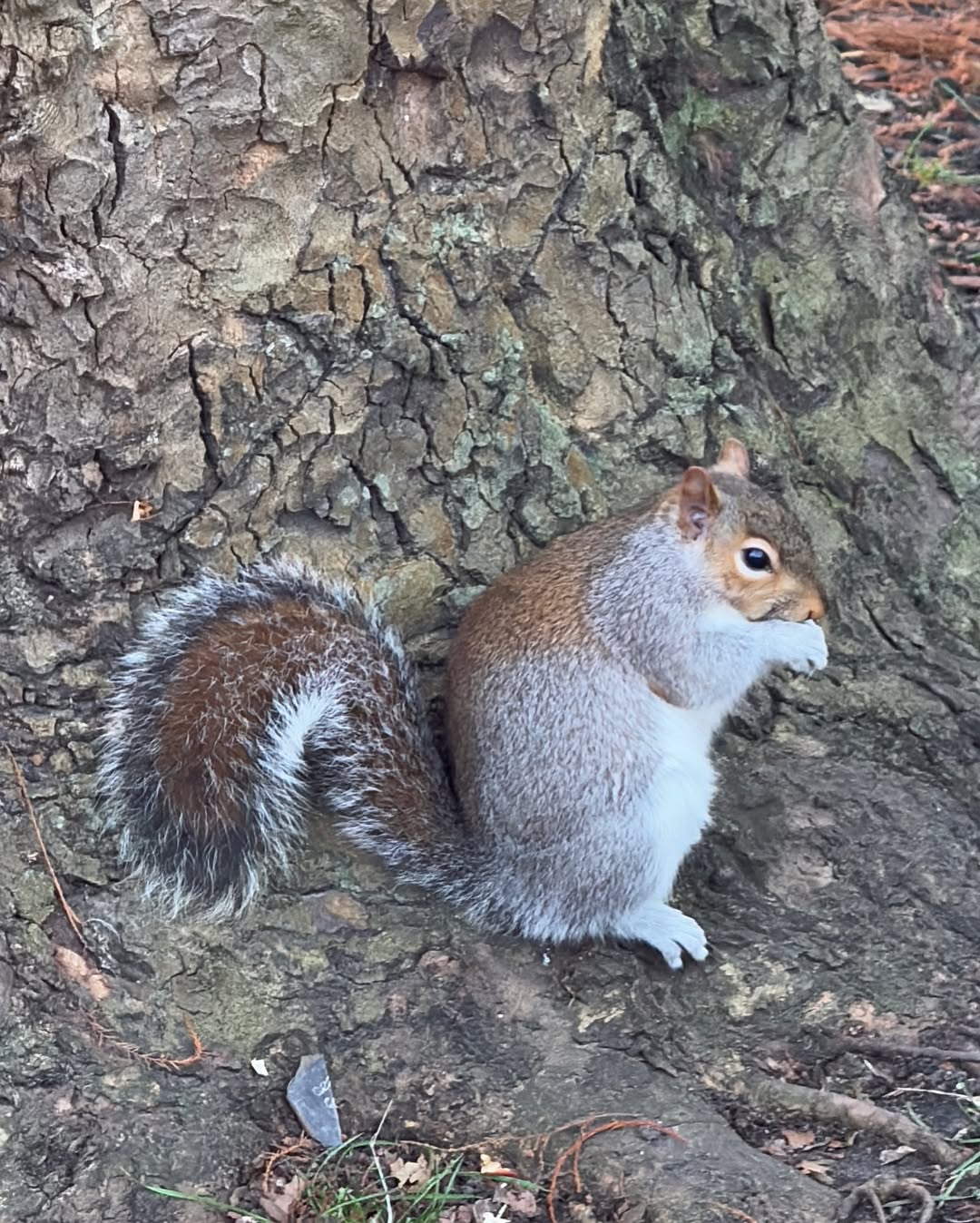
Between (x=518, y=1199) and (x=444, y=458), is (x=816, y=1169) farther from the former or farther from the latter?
(x=444, y=458)

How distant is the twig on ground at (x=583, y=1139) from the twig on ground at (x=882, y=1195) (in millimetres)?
195

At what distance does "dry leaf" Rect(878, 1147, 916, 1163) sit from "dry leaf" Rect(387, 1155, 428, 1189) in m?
0.53

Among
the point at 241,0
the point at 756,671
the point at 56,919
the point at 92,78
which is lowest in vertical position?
the point at 56,919

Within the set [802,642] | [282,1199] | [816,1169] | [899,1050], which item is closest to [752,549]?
[802,642]

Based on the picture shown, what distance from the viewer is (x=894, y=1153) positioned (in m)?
1.77

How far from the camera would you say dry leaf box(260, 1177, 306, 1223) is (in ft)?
5.62

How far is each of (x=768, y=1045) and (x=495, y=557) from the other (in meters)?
0.73

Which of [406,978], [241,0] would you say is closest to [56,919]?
[406,978]

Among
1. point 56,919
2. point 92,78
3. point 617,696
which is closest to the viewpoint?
point 92,78

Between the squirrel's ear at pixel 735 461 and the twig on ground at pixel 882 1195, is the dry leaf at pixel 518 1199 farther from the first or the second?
the squirrel's ear at pixel 735 461

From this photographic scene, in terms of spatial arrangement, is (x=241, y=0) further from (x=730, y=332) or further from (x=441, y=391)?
(x=730, y=332)

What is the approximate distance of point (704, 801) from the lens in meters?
2.02

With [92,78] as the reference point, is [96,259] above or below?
below

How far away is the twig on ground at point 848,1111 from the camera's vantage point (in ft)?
5.76
